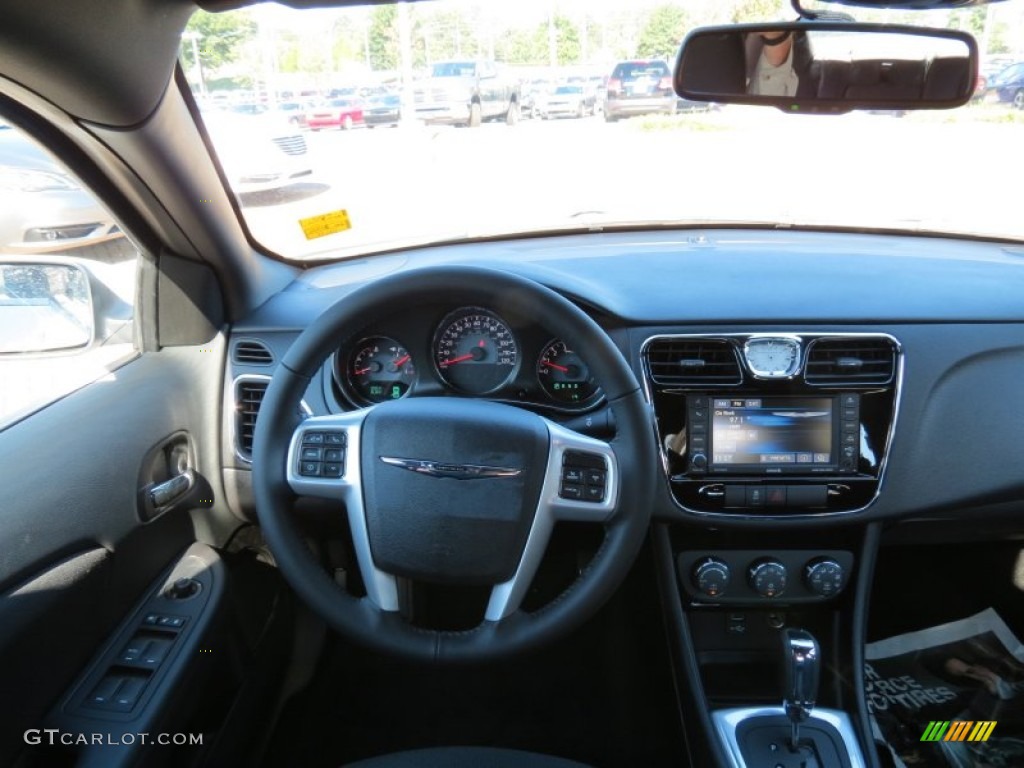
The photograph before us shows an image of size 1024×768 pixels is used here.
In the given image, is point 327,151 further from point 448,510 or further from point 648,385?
point 448,510

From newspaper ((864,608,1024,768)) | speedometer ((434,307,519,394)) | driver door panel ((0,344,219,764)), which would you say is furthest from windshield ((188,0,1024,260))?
newspaper ((864,608,1024,768))

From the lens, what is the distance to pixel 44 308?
242cm

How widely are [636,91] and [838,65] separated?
6.41 ft

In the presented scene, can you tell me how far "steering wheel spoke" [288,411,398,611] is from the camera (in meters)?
1.89

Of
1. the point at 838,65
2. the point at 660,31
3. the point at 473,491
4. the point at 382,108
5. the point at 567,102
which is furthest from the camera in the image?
the point at 567,102

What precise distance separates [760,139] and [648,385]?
9.08ft

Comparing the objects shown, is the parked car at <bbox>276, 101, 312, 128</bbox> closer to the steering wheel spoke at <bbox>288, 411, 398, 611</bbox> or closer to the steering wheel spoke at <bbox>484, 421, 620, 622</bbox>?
the steering wheel spoke at <bbox>288, 411, 398, 611</bbox>

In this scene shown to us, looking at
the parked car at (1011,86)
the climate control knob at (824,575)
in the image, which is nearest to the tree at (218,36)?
the climate control knob at (824,575)

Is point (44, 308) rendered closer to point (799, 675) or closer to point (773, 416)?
point (773, 416)

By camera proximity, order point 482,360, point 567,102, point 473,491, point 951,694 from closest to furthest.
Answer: point 473,491
point 482,360
point 951,694
point 567,102

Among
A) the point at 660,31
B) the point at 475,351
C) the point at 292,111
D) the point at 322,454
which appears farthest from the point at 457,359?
the point at 660,31

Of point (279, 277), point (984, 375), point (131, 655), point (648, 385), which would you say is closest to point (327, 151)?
point (279, 277)

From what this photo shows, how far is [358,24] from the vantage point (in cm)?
261

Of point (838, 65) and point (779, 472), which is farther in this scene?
point (779, 472)
